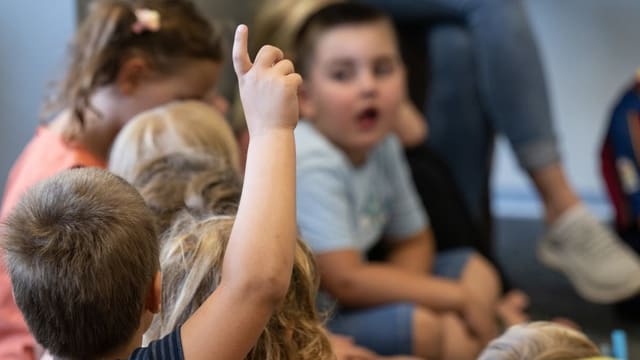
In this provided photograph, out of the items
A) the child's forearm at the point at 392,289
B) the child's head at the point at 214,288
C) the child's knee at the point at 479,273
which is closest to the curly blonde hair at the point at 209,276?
the child's head at the point at 214,288

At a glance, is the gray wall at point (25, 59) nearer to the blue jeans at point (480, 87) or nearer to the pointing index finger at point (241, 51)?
the blue jeans at point (480, 87)

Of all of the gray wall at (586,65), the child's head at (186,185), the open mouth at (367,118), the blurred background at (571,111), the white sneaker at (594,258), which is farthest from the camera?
the gray wall at (586,65)

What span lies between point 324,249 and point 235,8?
2.32 ft

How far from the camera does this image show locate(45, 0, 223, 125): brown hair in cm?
136

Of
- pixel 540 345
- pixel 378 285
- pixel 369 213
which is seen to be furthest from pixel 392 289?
pixel 540 345

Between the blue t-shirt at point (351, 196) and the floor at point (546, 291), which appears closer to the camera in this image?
the blue t-shirt at point (351, 196)

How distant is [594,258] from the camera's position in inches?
72.5

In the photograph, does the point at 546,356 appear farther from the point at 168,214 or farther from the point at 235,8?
the point at 235,8

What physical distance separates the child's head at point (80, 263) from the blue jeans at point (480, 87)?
1.23 metres

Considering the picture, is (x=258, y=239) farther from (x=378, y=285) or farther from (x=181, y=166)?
(x=378, y=285)

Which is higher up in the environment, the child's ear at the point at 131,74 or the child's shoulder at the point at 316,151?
the child's ear at the point at 131,74

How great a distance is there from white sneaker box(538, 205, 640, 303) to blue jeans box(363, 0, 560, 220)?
12cm

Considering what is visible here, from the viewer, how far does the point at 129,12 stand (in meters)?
1.38

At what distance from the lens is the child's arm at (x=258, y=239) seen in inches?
29.0
